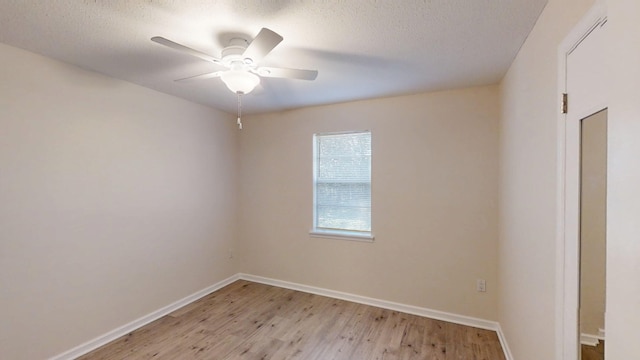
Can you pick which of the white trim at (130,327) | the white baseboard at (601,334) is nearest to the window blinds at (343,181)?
the white trim at (130,327)

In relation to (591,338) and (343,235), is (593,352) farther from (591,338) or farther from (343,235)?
(343,235)

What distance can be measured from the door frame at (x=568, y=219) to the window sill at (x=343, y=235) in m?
2.00

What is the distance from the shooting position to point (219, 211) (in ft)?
12.1

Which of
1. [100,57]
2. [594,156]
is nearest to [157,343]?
[100,57]

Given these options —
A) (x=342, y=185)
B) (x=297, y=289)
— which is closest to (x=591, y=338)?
(x=342, y=185)

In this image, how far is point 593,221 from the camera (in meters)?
1.03

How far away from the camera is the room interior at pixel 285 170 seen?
146 centimetres

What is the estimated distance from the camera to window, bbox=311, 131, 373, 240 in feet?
10.8

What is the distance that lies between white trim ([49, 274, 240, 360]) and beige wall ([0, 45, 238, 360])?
1.9 inches

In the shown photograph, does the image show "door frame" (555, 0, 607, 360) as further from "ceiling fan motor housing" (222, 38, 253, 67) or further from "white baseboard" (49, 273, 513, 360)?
"ceiling fan motor housing" (222, 38, 253, 67)

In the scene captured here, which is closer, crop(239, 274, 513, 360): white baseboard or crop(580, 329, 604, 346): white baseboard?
crop(580, 329, 604, 346): white baseboard

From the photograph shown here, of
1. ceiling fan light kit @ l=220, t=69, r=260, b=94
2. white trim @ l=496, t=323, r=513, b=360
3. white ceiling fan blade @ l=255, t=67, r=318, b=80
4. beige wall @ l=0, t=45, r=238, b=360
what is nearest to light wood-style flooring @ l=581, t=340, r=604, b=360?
white trim @ l=496, t=323, r=513, b=360

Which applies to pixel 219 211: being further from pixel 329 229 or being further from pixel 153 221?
pixel 329 229

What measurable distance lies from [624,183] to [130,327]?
351 centimetres
